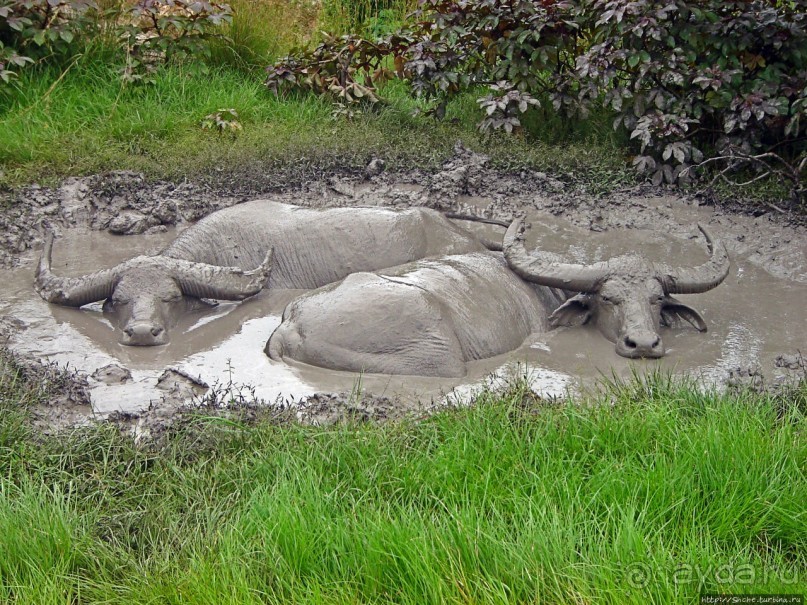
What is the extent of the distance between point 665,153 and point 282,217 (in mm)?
3156

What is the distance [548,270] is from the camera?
17.8ft

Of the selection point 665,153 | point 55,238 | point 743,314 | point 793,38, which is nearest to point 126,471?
point 55,238

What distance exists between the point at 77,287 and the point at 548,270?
265 cm

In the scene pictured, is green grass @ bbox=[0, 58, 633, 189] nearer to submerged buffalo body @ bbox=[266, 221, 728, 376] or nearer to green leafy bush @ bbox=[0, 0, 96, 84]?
green leafy bush @ bbox=[0, 0, 96, 84]

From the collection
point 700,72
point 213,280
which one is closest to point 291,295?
point 213,280

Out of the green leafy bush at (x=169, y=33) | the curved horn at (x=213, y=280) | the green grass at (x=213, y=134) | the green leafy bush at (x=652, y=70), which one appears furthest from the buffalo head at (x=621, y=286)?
the green leafy bush at (x=169, y=33)

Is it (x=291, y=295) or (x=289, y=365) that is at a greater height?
(x=289, y=365)

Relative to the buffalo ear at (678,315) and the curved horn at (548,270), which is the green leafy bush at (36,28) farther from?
the buffalo ear at (678,315)

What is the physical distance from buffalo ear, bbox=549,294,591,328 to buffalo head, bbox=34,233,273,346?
169cm

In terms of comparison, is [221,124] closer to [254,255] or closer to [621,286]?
[254,255]

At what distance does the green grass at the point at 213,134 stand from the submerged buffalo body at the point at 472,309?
2266 millimetres

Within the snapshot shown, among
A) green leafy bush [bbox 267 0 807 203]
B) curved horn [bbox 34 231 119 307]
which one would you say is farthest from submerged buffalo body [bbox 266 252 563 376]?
green leafy bush [bbox 267 0 807 203]

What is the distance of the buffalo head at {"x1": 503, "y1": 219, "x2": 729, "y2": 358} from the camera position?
16.9ft

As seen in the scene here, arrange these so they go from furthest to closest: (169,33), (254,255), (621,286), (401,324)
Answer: (169,33), (254,255), (621,286), (401,324)
